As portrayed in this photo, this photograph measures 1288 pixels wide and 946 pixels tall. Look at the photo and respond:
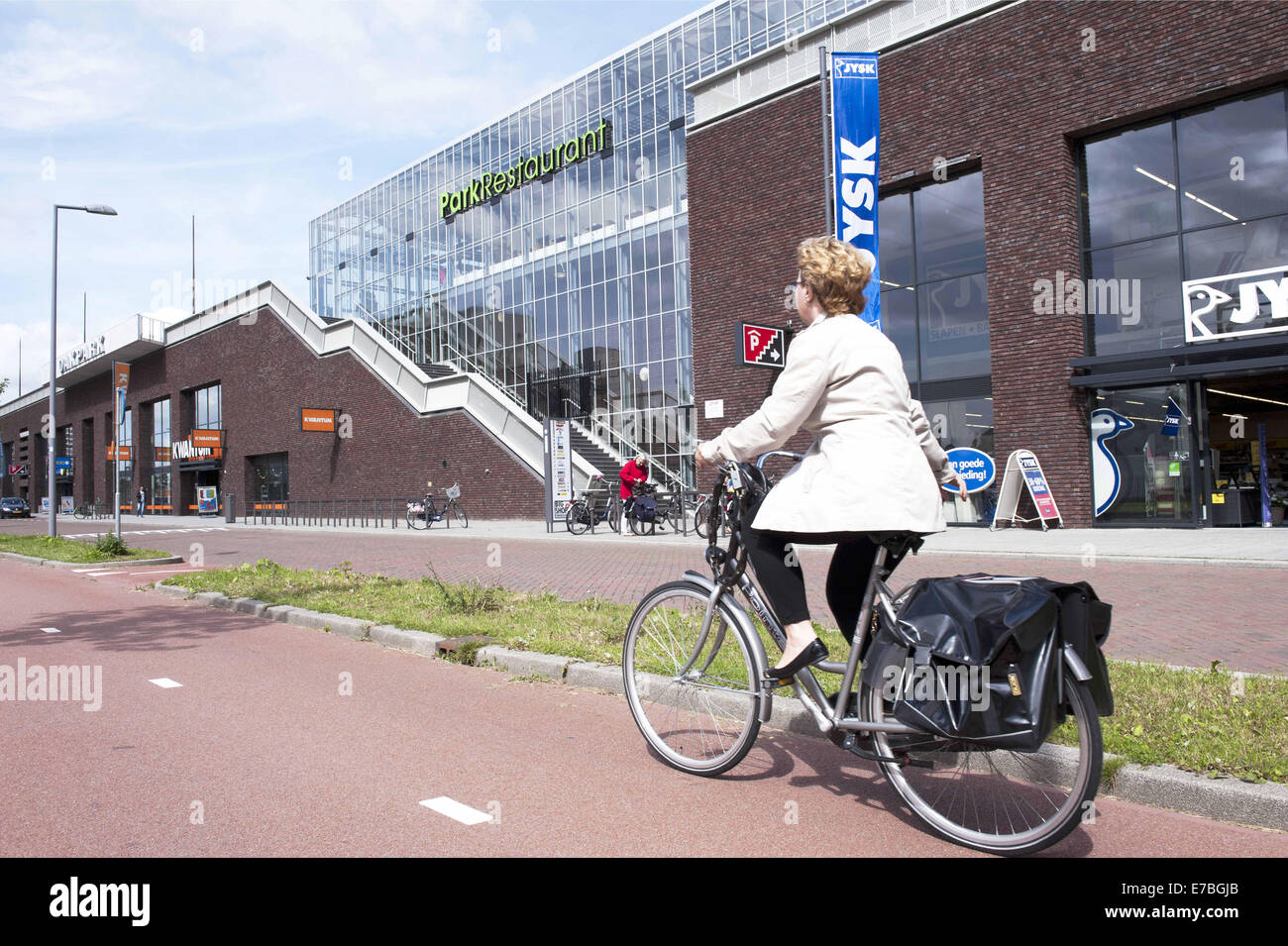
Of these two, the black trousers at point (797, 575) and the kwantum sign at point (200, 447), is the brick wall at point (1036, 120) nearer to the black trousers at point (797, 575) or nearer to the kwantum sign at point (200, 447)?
the black trousers at point (797, 575)

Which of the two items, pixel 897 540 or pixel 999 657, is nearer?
pixel 999 657

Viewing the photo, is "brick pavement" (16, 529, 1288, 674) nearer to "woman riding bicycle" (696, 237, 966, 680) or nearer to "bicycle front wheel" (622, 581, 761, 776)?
"bicycle front wheel" (622, 581, 761, 776)

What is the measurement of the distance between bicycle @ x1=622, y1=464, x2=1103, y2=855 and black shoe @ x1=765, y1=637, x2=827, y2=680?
0.12 feet

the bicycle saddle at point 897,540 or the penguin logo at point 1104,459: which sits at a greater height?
the penguin logo at point 1104,459

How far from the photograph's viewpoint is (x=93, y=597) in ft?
34.9

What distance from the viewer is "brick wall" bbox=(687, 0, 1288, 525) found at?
15039mm

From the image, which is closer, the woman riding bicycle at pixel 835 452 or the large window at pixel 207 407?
the woman riding bicycle at pixel 835 452

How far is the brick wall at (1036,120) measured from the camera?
15039mm

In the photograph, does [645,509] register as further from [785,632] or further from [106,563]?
[785,632]

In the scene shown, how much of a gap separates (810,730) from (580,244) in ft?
102

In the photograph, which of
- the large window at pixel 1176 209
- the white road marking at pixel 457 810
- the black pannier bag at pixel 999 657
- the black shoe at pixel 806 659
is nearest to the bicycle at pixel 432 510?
the large window at pixel 1176 209

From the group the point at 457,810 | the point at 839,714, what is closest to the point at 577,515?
the point at 457,810

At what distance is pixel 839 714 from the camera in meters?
3.18

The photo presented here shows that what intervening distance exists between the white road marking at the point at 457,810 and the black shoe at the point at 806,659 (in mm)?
1190
